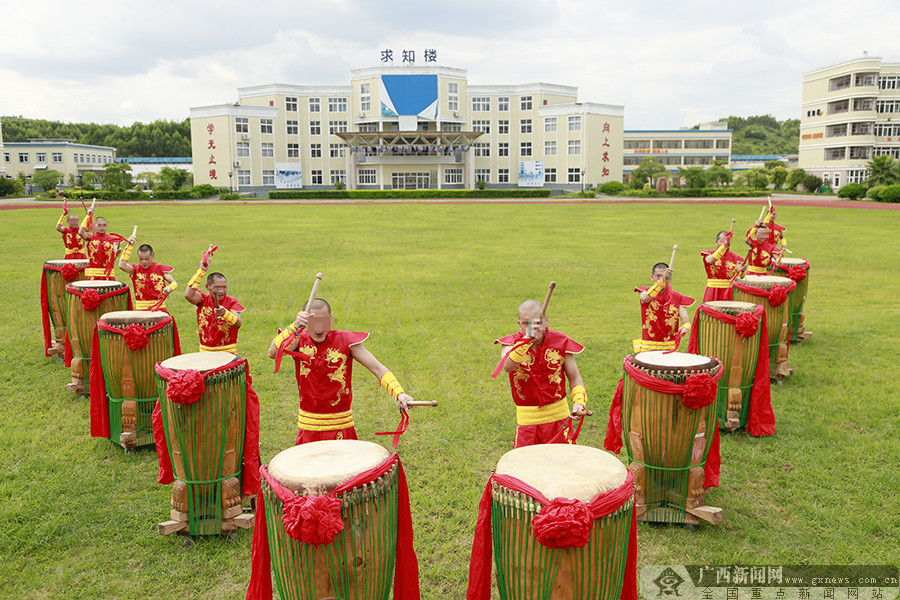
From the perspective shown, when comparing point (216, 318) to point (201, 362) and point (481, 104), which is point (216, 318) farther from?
point (481, 104)

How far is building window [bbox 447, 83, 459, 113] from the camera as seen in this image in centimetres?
6512

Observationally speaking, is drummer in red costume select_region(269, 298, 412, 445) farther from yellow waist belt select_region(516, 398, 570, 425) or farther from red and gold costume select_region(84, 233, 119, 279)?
red and gold costume select_region(84, 233, 119, 279)

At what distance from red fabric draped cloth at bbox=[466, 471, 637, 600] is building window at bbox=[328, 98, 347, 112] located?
6706 cm

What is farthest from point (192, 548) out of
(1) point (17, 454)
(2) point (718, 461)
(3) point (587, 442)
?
(2) point (718, 461)

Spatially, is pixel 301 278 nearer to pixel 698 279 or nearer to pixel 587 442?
pixel 698 279

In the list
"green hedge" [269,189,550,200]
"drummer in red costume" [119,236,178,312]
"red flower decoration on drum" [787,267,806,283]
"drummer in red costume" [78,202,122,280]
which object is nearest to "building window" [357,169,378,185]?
"green hedge" [269,189,550,200]

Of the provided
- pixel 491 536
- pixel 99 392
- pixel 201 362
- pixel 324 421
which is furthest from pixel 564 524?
pixel 99 392

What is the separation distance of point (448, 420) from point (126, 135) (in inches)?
4119

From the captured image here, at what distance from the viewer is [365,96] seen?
65375mm

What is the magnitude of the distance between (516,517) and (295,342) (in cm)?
236

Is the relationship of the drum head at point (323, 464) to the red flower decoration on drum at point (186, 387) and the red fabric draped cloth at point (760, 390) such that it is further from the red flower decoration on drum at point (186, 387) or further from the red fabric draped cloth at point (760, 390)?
the red fabric draped cloth at point (760, 390)

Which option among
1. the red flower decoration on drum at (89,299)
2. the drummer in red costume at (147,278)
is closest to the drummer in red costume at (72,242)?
the drummer in red costume at (147,278)

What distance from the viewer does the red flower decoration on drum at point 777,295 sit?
32.6 ft

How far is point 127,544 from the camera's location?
18.5ft
